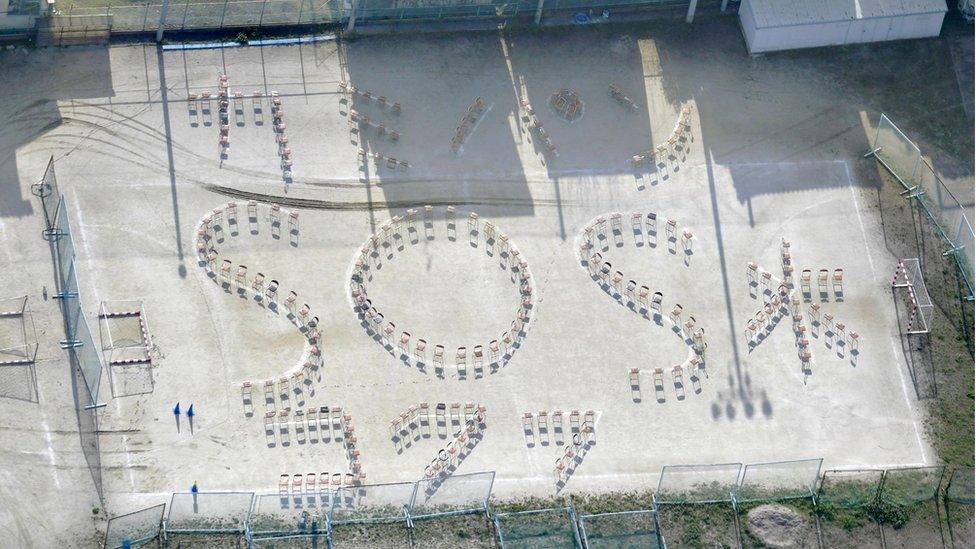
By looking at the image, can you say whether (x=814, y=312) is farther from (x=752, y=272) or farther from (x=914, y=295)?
(x=914, y=295)

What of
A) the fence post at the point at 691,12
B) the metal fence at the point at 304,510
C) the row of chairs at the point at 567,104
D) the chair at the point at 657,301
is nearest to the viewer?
the metal fence at the point at 304,510

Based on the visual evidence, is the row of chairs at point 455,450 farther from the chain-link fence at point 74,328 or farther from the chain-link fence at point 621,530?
the chain-link fence at point 74,328

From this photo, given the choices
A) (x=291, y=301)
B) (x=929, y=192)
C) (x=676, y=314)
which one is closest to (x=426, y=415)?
(x=291, y=301)

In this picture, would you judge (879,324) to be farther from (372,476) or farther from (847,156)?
(372,476)

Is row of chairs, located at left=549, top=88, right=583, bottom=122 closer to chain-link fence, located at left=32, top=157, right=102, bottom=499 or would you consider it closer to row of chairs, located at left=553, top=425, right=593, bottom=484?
row of chairs, located at left=553, top=425, right=593, bottom=484

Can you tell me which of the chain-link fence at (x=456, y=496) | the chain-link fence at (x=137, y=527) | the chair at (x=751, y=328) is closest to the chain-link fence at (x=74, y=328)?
the chain-link fence at (x=137, y=527)

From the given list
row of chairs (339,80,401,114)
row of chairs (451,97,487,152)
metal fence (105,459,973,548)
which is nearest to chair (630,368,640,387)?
metal fence (105,459,973,548)

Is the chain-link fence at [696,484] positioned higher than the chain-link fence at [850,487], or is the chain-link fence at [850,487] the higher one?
the chain-link fence at [696,484]

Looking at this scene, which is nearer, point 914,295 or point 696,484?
point 696,484
